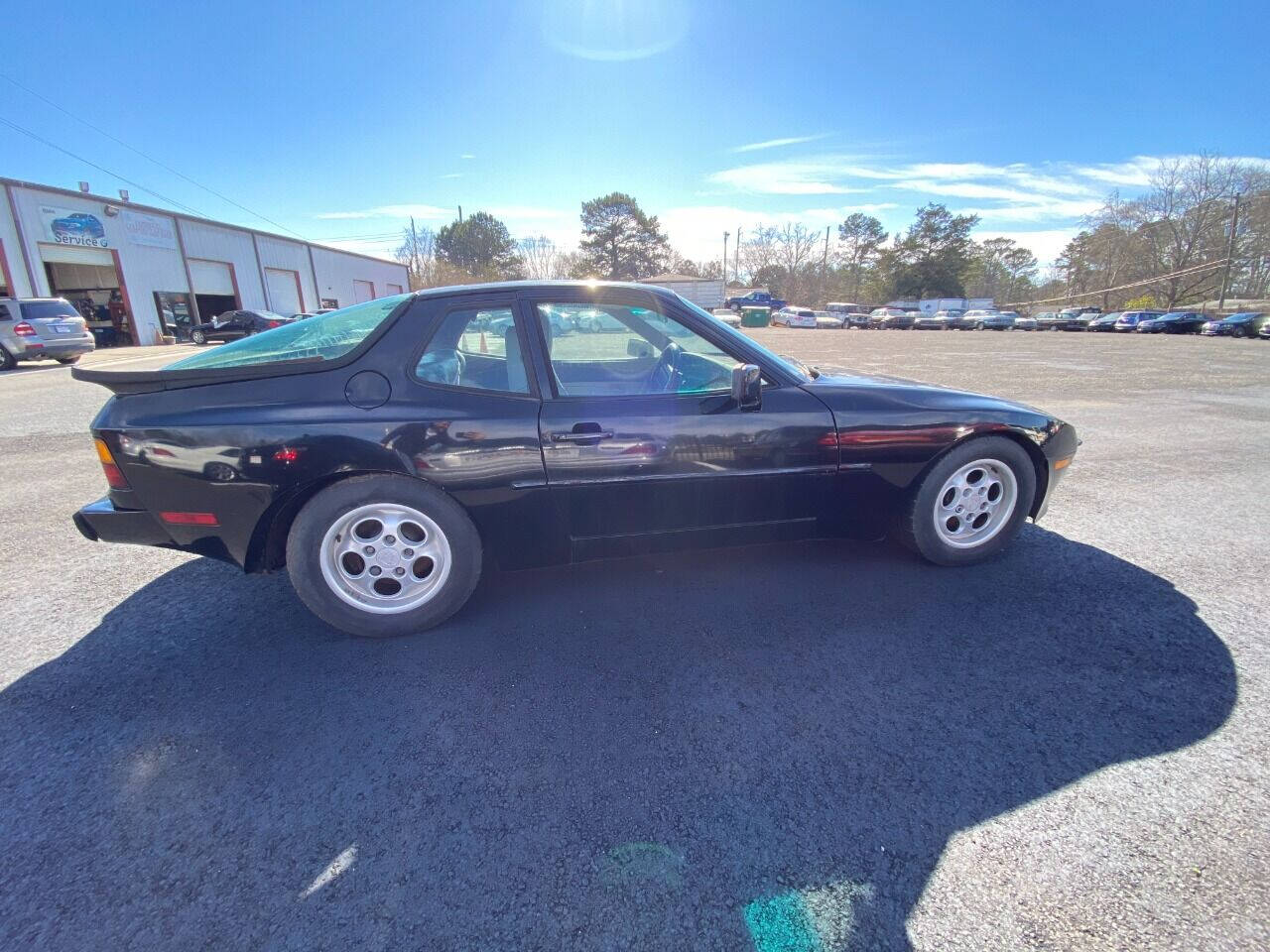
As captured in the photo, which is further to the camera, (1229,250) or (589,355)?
(1229,250)

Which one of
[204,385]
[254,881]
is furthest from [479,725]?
[204,385]

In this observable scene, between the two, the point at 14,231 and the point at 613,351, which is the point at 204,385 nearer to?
the point at 613,351

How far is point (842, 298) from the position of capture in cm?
7756

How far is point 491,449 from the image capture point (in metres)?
2.46

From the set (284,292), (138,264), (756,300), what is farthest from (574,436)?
(756,300)

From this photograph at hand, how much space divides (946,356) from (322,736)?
17.9 metres

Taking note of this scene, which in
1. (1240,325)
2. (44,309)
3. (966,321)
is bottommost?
(1240,325)

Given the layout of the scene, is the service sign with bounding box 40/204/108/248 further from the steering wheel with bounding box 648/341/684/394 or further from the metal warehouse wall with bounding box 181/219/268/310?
the steering wheel with bounding box 648/341/684/394

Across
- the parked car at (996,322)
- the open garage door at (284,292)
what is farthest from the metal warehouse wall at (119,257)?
the parked car at (996,322)

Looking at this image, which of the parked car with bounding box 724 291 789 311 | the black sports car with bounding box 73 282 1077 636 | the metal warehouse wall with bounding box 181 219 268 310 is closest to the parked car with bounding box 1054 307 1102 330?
the parked car with bounding box 724 291 789 311

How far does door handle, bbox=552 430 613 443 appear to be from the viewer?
2.49 metres

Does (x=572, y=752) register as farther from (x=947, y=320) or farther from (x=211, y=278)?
(x=947, y=320)

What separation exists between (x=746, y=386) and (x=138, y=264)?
31978mm

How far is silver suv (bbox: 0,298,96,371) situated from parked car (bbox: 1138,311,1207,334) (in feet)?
161
